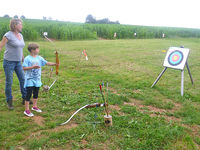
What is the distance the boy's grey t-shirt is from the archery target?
3853 millimetres

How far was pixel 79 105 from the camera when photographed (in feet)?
13.7

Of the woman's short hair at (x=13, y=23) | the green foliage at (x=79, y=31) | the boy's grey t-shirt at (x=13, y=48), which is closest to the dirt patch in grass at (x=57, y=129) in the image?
the boy's grey t-shirt at (x=13, y=48)

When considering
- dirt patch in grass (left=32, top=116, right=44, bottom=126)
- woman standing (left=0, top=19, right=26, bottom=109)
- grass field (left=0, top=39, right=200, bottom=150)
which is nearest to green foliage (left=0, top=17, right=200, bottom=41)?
grass field (left=0, top=39, right=200, bottom=150)

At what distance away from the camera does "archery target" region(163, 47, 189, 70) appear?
5.05m

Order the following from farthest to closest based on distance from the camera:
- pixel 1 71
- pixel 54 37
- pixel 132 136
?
1. pixel 54 37
2. pixel 1 71
3. pixel 132 136

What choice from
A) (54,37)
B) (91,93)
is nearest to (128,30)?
(54,37)

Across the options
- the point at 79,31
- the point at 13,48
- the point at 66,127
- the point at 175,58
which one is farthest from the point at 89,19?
the point at 66,127

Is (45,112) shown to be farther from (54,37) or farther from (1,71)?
(54,37)

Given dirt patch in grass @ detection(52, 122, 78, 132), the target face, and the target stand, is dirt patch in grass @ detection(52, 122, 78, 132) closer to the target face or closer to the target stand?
the target stand

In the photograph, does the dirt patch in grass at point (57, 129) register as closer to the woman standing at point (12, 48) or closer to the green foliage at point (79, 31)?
the woman standing at point (12, 48)

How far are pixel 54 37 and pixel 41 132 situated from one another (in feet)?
63.7

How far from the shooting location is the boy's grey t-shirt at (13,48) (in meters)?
3.45

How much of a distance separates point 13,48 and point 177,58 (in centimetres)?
411

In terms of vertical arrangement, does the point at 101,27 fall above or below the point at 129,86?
above
